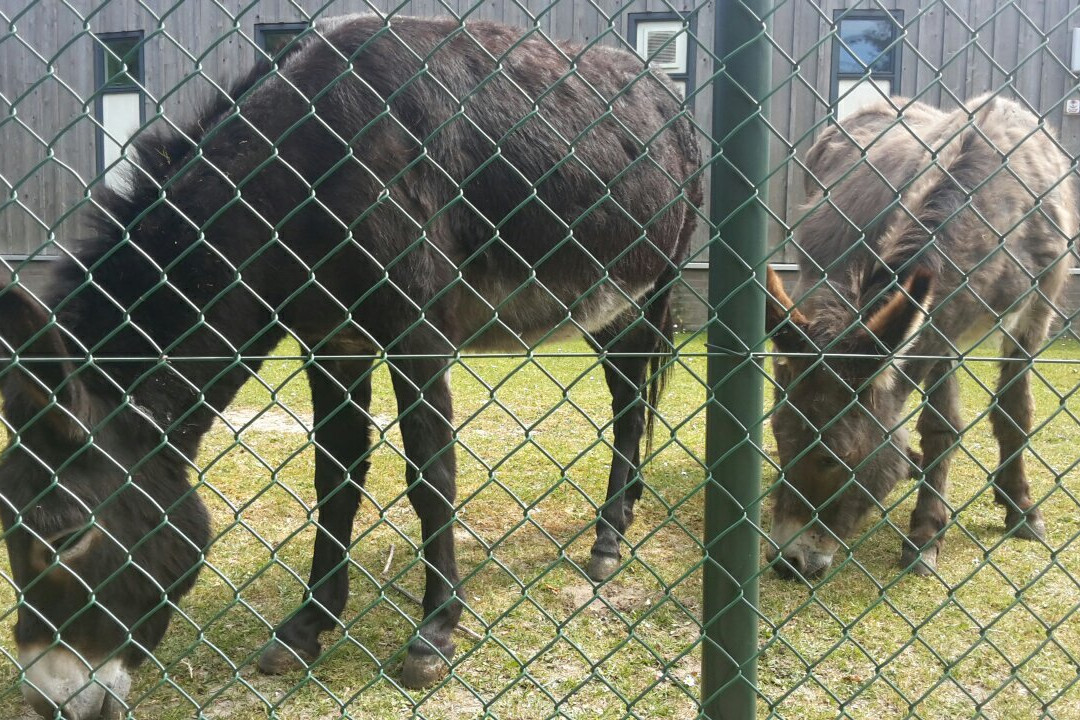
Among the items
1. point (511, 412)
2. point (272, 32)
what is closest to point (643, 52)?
point (272, 32)

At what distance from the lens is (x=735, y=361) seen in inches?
87.7

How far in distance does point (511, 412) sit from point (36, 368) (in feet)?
6.42

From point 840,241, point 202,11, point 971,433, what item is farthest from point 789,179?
point 202,11

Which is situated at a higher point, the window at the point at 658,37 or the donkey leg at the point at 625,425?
the window at the point at 658,37

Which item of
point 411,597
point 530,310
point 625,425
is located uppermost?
point 530,310

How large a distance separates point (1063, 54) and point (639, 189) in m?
8.50

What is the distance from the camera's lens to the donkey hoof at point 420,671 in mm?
3312

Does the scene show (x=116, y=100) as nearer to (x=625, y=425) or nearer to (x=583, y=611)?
(x=625, y=425)

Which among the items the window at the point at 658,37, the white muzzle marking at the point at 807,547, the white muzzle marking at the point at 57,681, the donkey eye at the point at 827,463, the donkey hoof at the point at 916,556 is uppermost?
the window at the point at 658,37

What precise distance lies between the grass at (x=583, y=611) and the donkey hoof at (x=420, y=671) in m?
0.05

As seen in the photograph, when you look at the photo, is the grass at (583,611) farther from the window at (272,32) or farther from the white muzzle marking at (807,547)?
the window at (272,32)

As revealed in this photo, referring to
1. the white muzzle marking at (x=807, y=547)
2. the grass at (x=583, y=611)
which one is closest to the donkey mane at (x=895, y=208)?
the grass at (x=583, y=611)

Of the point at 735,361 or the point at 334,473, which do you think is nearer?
the point at 735,361

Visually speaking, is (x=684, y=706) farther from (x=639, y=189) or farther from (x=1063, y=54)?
(x=1063, y=54)
